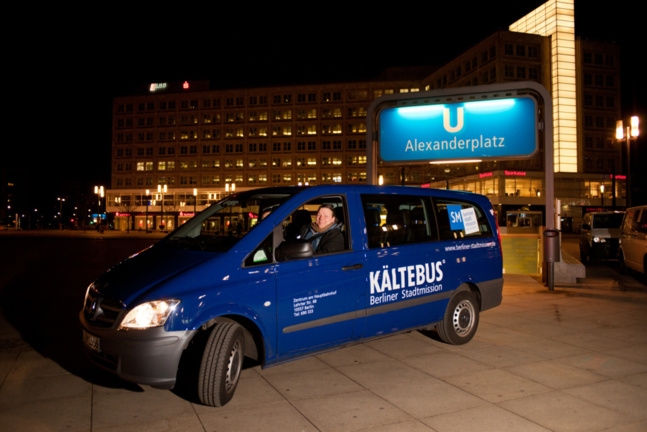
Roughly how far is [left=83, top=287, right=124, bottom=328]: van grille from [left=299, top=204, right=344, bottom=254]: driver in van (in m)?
1.79

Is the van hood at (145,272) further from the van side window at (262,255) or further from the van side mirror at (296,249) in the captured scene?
the van side mirror at (296,249)

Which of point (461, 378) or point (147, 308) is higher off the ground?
point (147, 308)

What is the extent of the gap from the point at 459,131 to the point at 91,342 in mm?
9188

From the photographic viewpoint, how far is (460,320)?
19.0 ft

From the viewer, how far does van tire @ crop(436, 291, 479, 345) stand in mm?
5645

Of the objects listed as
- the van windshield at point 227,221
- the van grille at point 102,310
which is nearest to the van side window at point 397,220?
the van windshield at point 227,221

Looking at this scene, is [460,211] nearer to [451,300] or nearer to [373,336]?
[451,300]

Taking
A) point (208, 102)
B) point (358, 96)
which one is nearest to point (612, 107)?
point (358, 96)

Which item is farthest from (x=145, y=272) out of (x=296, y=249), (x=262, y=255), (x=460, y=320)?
(x=460, y=320)

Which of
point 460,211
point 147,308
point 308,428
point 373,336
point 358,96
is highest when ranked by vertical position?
point 358,96

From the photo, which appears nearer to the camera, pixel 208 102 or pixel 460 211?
pixel 460 211

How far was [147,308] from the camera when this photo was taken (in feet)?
11.6

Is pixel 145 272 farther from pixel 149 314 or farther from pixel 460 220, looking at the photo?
pixel 460 220

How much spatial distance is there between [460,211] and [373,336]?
2277mm
